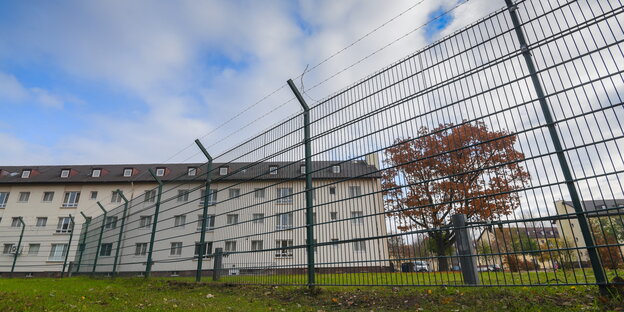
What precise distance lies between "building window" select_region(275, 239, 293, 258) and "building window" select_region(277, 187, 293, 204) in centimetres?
57

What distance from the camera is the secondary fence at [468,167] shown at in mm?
2418

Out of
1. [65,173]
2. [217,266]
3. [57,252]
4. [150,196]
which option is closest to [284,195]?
[217,266]

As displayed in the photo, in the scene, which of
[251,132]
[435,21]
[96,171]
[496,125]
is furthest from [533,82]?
[96,171]

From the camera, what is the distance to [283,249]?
175 inches

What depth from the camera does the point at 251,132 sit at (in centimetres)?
580

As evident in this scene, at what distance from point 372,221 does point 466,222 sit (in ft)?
3.42

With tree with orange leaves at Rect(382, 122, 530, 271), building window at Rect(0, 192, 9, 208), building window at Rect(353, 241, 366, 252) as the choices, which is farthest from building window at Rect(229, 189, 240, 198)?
building window at Rect(0, 192, 9, 208)

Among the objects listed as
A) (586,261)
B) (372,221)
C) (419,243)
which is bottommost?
(586,261)

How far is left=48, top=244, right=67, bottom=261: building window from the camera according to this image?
24.6m

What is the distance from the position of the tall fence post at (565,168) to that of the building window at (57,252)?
103ft

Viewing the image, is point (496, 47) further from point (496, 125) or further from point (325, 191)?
point (325, 191)

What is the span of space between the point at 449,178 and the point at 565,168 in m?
0.89

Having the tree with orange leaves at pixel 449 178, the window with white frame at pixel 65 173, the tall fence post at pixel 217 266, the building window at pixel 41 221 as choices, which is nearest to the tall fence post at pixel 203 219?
the tall fence post at pixel 217 266

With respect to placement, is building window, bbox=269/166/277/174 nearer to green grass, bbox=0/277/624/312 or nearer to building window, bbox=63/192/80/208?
green grass, bbox=0/277/624/312
